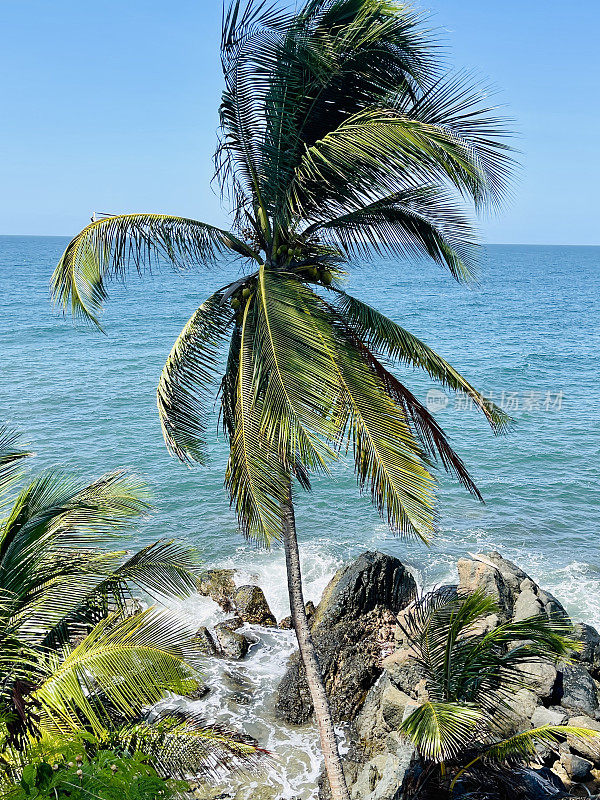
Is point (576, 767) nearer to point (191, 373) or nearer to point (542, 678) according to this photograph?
point (542, 678)

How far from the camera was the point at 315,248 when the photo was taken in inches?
343

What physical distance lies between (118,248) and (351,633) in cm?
945

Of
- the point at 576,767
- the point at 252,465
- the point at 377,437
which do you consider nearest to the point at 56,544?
the point at 252,465

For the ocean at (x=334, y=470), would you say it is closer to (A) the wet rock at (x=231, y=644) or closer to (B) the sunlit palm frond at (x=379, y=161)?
(A) the wet rock at (x=231, y=644)

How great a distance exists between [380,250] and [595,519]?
1680cm

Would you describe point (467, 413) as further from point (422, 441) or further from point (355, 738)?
point (422, 441)

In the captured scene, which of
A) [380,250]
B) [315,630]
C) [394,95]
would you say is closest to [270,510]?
[380,250]

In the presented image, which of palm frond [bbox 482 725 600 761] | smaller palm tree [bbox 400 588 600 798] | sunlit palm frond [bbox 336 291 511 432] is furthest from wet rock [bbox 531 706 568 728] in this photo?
sunlit palm frond [bbox 336 291 511 432]

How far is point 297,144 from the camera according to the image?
830 centimetres

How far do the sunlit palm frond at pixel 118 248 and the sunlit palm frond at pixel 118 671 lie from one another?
3668 mm

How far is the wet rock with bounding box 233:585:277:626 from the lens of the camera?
17094 millimetres

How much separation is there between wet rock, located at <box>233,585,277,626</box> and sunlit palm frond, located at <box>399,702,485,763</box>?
404 inches

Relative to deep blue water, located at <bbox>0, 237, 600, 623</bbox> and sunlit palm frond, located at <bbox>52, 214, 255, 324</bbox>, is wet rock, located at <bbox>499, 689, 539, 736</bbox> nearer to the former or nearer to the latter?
deep blue water, located at <bbox>0, 237, 600, 623</bbox>

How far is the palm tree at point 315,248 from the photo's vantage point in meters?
7.21
